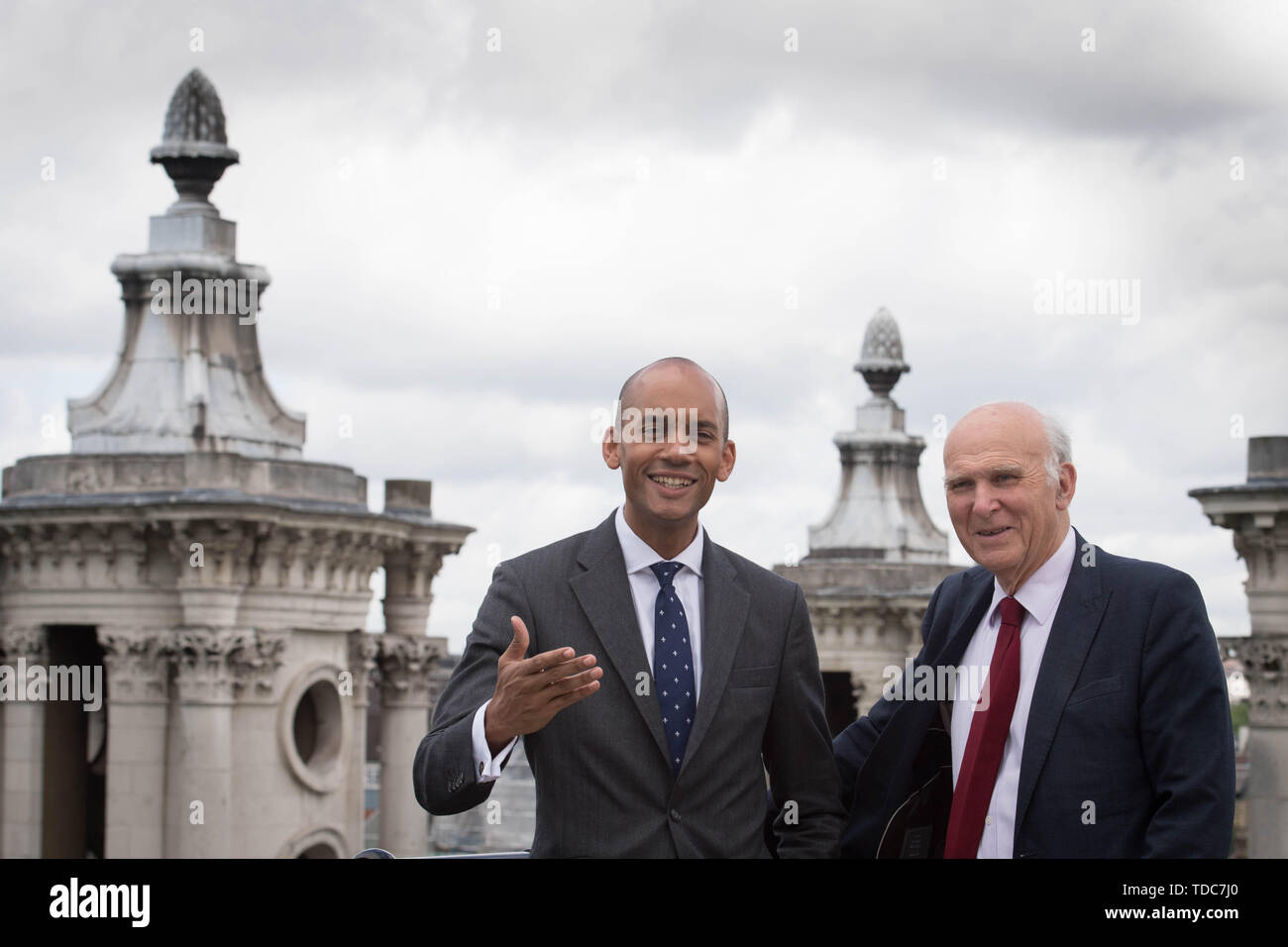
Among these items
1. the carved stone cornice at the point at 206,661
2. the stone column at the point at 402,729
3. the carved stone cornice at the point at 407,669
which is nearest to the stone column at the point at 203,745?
the carved stone cornice at the point at 206,661

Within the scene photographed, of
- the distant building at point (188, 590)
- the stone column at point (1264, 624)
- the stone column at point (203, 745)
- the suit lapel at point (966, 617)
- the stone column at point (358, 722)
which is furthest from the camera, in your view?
the stone column at point (358, 722)

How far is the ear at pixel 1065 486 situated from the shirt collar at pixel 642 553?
1335 mm

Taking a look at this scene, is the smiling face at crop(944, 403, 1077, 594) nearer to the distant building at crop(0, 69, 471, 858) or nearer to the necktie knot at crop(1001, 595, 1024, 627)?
the necktie knot at crop(1001, 595, 1024, 627)

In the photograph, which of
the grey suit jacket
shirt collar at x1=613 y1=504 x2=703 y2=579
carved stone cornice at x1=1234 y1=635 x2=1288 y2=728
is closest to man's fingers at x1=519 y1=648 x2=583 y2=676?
the grey suit jacket

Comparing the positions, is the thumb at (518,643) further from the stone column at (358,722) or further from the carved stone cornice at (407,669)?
the carved stone cornice at (407,669)

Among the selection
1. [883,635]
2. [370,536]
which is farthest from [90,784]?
[883,635]

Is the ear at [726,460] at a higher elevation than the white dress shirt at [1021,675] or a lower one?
higher

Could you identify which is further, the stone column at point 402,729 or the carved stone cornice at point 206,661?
the stone column at point 402,729

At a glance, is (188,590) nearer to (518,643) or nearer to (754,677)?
(754,677)

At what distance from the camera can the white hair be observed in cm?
702

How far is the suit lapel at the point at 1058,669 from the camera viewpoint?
686cm

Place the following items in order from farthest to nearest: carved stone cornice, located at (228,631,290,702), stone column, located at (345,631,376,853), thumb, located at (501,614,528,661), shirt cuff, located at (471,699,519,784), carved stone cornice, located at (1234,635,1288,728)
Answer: stone column, located at (345,631,376,853) < carved stone cornice, located at (228,631,290,702) < carved stone cornice, located at (1234,635,1288,728) < shirt cuff, located at (471,699,519,784) < thumb, located at (501,614,528,661)

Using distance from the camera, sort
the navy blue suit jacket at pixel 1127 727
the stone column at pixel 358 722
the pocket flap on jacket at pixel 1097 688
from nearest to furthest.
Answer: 1. the navy blue suit jacket at pixel 1127 727
2. the pocket flap on jacket at pixel 1097 688
3. the stone column at pixel 358 722
